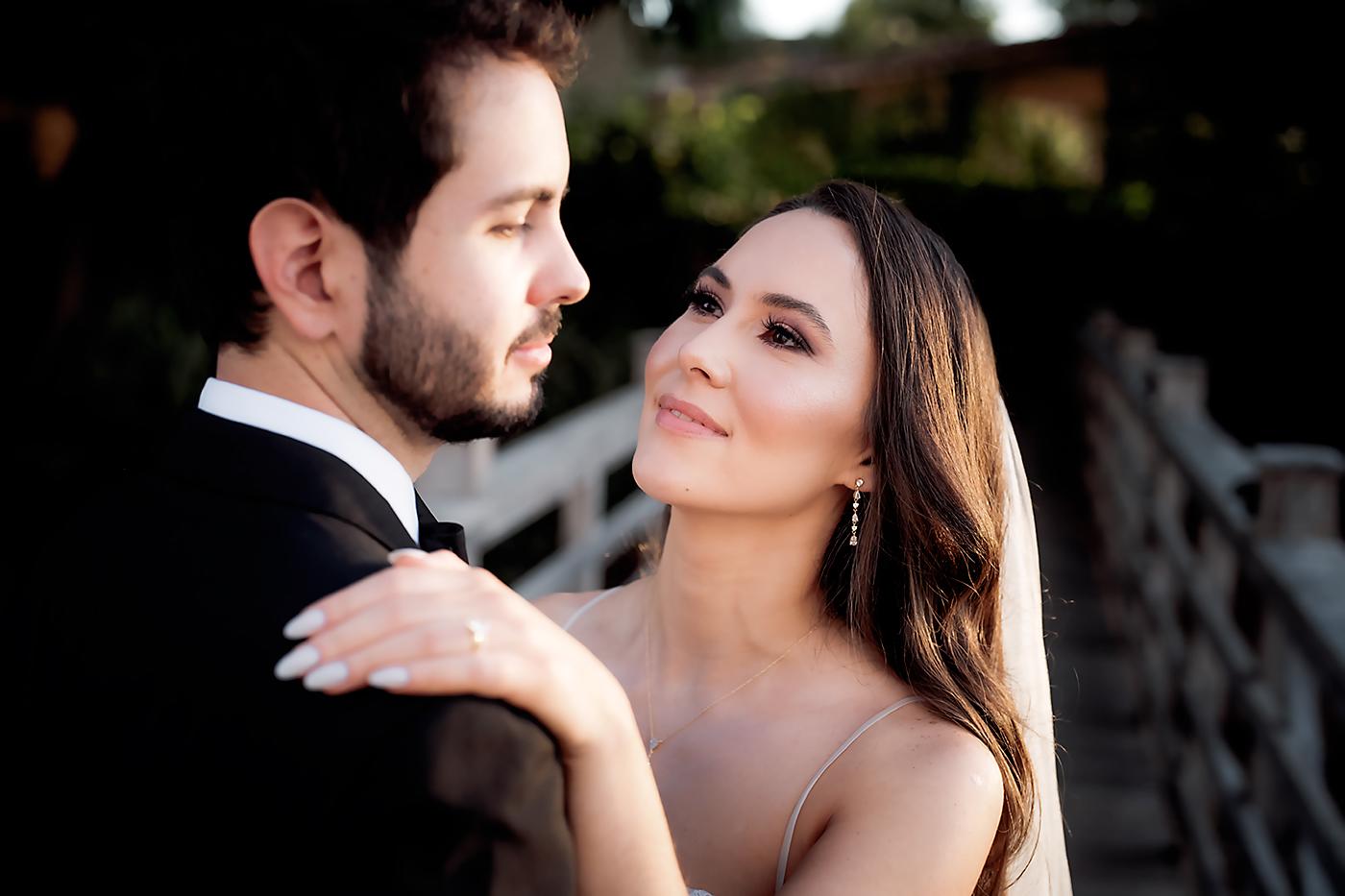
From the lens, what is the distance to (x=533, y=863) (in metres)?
1.31

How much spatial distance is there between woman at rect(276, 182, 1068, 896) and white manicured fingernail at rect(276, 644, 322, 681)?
110cm

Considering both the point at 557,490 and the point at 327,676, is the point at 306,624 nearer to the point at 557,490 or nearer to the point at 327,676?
the point at 327,676

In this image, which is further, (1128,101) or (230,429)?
(1128,101)

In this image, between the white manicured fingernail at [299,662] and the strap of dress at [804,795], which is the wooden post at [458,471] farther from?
the white manicured fingernail at [299,662]

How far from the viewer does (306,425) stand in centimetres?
146

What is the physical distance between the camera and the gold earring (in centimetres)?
245

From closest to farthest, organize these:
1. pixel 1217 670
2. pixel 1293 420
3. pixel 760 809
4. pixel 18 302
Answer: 1. pixel 760 809
2. pixel 1217 670
3. pixel 18 302
4. pixel 1293 420

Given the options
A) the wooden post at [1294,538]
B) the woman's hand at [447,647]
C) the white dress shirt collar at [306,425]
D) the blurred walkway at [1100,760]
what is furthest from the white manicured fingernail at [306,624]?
the wooden post at [1294,538]

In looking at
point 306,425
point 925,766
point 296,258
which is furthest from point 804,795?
point 296,258

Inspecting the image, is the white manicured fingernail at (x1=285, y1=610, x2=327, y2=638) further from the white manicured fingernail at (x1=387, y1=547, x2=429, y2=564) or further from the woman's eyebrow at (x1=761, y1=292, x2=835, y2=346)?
the woman's eyebrow at (x1=761, y1=292, x2=835, y2=346)

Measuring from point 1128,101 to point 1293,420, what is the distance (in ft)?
7.99

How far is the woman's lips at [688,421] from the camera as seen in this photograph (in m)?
2.31

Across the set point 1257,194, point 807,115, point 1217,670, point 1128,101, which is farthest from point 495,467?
point 807,115

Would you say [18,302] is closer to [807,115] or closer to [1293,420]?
[1293,420]
